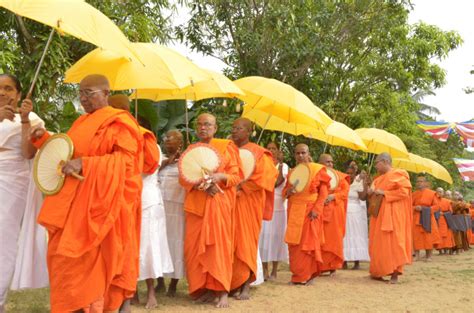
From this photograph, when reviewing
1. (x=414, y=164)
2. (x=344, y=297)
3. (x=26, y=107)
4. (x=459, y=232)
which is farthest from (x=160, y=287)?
(x=459, y=232)

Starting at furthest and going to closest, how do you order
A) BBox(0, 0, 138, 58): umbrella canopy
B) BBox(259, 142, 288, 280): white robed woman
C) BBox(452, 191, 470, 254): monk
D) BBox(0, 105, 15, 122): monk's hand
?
BBox(452, 191, 470, 254): monk → BBox(259, 142, 288, 280): white robed woman → BBox(0, 105, 15, 122): monk's hand → BBox(0, 0, 138, 58): umbrella canopy

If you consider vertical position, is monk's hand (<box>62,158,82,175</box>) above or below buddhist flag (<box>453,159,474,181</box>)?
below

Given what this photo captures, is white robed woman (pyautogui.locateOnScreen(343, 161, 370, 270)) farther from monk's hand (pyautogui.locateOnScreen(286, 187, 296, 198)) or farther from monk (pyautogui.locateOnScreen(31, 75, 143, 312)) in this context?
monk (pyautogui.locateOnScreen(31, 75, 143, 312))

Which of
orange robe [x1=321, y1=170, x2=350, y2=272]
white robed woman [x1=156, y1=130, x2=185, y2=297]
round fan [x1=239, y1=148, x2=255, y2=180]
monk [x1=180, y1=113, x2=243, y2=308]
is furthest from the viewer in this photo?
orange robe [x1=321, y1=170, x2=350, y2=272]

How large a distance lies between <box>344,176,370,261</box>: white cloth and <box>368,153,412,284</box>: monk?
2.56 m

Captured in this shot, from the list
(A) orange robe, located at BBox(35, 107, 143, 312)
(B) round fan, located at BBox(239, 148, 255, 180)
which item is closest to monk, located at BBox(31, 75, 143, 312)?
(A) orange robe, located at BBox(35, 107, 143, 312)

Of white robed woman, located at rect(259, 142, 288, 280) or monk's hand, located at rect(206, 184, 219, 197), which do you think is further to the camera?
white robed woman, located at rect(259, 142, 288, 280)

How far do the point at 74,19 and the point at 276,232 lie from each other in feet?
21.1

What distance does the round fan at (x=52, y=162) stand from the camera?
493 cm

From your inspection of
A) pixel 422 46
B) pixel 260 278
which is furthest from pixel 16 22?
pixel 422 46

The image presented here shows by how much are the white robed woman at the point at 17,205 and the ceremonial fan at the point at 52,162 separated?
0.43 meters

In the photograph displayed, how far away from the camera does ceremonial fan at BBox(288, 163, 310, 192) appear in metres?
9.69

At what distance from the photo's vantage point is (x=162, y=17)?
43.3 ft

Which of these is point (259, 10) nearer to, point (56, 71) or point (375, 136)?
point (375, 136)
